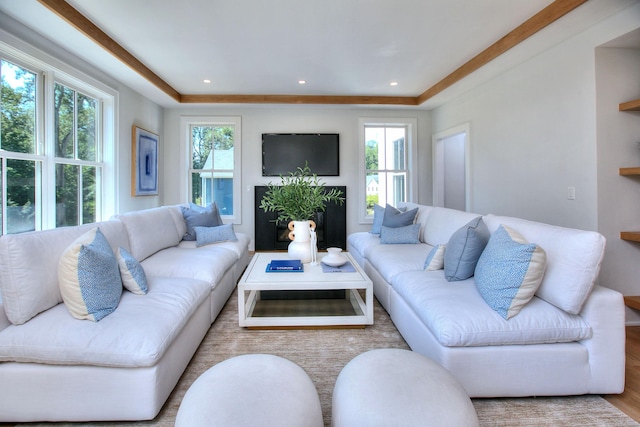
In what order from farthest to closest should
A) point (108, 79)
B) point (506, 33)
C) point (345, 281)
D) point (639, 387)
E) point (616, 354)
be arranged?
point (108, 79) → point (506, 33) → point (345, 281) → point (639, 387) → point (616, 354)

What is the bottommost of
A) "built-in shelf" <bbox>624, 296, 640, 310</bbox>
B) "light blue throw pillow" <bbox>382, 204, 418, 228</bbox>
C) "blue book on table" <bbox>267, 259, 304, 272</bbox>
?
"built-in shelf" <bbox>624, 296, 640, 310</bbox>

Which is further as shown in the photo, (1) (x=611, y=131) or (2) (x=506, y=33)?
(2) (x=506, y=33)

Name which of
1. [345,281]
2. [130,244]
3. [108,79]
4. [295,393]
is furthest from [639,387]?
[108,79]

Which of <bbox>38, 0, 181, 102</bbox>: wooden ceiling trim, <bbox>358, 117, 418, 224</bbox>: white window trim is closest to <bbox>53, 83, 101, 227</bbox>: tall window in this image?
<bbox>38, 0, 181, 102</bbox>: wooden ceiling trim

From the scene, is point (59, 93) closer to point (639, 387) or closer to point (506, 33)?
point (506, 33)

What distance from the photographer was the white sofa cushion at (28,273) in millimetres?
1543

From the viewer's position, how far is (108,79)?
3955mm

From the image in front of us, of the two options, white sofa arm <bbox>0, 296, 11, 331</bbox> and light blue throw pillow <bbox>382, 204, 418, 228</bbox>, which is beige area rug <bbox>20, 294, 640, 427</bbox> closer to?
white sofa arm <bbox>0, 296, 11, 331</bbox>

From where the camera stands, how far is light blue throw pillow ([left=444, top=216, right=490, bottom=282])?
2131mm

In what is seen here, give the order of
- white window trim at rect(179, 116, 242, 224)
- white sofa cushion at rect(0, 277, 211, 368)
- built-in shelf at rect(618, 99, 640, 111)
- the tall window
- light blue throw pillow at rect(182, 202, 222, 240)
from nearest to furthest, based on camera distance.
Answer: white sofa cushion at rect(0, 277, 211, 368) < built-in shelf at rect(618, 99, 640, 111) < the tall window < light blue throw pillow at rect(182, 202, 222, 240) < white window trim at rect(179, 116, 242, 224)

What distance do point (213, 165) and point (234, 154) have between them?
462 mm

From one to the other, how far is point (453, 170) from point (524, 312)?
4755 mm

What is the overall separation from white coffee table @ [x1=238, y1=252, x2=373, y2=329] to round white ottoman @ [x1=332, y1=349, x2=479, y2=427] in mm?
1123

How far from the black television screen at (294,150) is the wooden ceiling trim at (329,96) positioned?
23.5 inches
